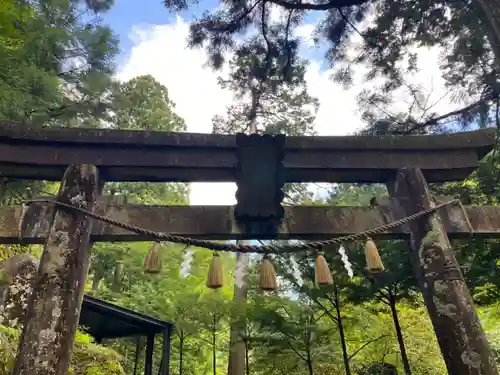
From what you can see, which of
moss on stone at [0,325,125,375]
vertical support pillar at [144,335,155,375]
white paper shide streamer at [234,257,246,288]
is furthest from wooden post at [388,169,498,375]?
white paper shide streamer at [234,257,246,288]

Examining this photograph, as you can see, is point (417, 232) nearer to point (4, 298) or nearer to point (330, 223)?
point (330, 223)

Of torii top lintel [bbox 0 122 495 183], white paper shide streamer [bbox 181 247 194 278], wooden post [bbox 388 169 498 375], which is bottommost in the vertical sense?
wooden post [bbox 388 169 498 375]

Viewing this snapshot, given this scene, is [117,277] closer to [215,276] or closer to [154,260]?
[154,260]

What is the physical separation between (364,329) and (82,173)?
7.95m

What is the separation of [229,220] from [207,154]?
78 centimetres

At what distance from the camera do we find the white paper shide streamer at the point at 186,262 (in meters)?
11.4

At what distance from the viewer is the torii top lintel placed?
387 centimetres

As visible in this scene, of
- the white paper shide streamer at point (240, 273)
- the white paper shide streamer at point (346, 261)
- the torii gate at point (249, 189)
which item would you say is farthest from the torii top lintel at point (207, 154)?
the white paper shide streamer at point (240, 273)

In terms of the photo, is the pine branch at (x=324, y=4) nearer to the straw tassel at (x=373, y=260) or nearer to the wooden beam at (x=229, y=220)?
the wooden beam at (x=229, y=220)

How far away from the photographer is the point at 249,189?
12.8 feet

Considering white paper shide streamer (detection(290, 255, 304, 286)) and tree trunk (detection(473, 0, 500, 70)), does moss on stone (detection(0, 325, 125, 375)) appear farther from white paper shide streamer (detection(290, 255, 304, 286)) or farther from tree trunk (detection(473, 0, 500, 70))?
tree trunk (detection(473, 0, 500, 70))

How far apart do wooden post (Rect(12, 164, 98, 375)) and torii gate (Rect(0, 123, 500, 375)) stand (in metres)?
0.01

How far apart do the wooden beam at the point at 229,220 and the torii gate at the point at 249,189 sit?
0.03ft

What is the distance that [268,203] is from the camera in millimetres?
3840
